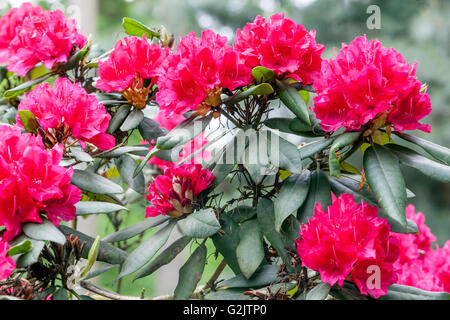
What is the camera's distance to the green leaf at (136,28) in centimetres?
98

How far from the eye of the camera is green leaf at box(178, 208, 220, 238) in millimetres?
710

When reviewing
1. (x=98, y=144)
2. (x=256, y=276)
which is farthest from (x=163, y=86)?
(x=256, y=276)

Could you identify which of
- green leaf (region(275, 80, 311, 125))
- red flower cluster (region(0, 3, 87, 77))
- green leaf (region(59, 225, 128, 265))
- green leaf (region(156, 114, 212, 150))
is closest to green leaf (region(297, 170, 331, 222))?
green leaf (region(275, 80, 311, 125))

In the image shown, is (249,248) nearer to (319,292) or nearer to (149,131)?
(319,292)

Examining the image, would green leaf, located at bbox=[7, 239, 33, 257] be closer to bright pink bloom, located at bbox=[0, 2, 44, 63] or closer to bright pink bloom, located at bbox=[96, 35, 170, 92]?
bright pink bloom, located at bbox=[96, 35, 170, 92]

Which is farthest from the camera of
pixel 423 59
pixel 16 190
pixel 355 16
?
pixel 423 59

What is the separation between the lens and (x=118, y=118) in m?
0.91

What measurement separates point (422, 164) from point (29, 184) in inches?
23.1

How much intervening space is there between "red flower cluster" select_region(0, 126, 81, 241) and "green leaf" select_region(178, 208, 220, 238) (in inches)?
7.0

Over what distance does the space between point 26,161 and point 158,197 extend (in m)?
0.23

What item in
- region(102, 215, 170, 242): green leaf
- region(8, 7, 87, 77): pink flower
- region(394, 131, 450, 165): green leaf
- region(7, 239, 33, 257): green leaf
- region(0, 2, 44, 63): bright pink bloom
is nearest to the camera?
region(7, 239, 33, 257): green leaf

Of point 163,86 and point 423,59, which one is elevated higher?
point 423,59

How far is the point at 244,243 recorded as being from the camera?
78cm
